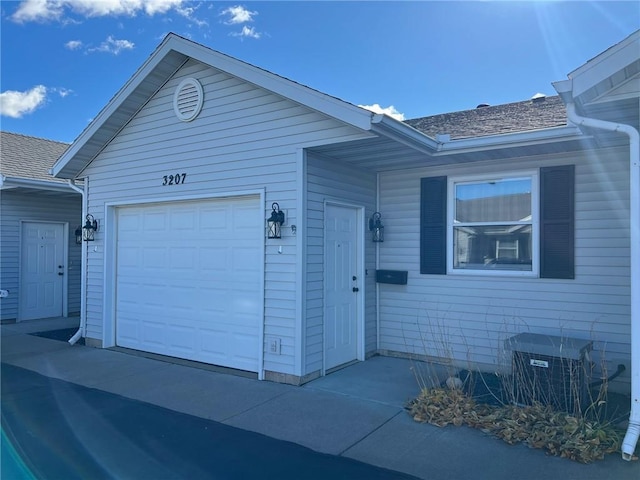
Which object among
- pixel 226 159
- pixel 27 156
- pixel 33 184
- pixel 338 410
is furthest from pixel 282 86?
pixel 27 156

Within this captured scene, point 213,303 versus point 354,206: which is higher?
point 354,206

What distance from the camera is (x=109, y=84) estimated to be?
8.72m

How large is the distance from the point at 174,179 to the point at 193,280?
1548mm

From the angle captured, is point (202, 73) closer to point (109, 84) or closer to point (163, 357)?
point (109, 84)

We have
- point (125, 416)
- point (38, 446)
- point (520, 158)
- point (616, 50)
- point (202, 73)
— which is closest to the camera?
point (616, 50)

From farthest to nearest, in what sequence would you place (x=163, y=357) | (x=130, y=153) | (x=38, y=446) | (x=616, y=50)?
(x=130, y=153)
(x=163, y=357)
(x=38, y=446)
(x=616, y=50)

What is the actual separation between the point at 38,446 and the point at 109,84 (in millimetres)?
6808

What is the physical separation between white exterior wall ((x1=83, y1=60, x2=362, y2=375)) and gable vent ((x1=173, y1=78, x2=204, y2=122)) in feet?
0.29

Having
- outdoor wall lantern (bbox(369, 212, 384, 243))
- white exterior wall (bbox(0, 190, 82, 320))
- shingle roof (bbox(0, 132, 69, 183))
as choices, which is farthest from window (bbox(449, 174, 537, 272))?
white exterior wall (bbox(0, 190, 82, 320))

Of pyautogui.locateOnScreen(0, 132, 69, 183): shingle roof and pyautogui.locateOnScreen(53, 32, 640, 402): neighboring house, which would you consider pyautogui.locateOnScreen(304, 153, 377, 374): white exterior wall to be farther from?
pyautogui.locateOnScreen(0, 132, 69, 183): shingle roof

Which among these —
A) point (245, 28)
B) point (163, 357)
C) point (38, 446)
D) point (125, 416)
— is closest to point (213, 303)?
point (163, 357)

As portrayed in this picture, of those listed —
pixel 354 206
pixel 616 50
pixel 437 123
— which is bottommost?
pixel 354 206

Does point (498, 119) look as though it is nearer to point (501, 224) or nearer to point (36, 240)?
point (501, 224)

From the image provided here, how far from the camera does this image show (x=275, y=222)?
19.0 ft
